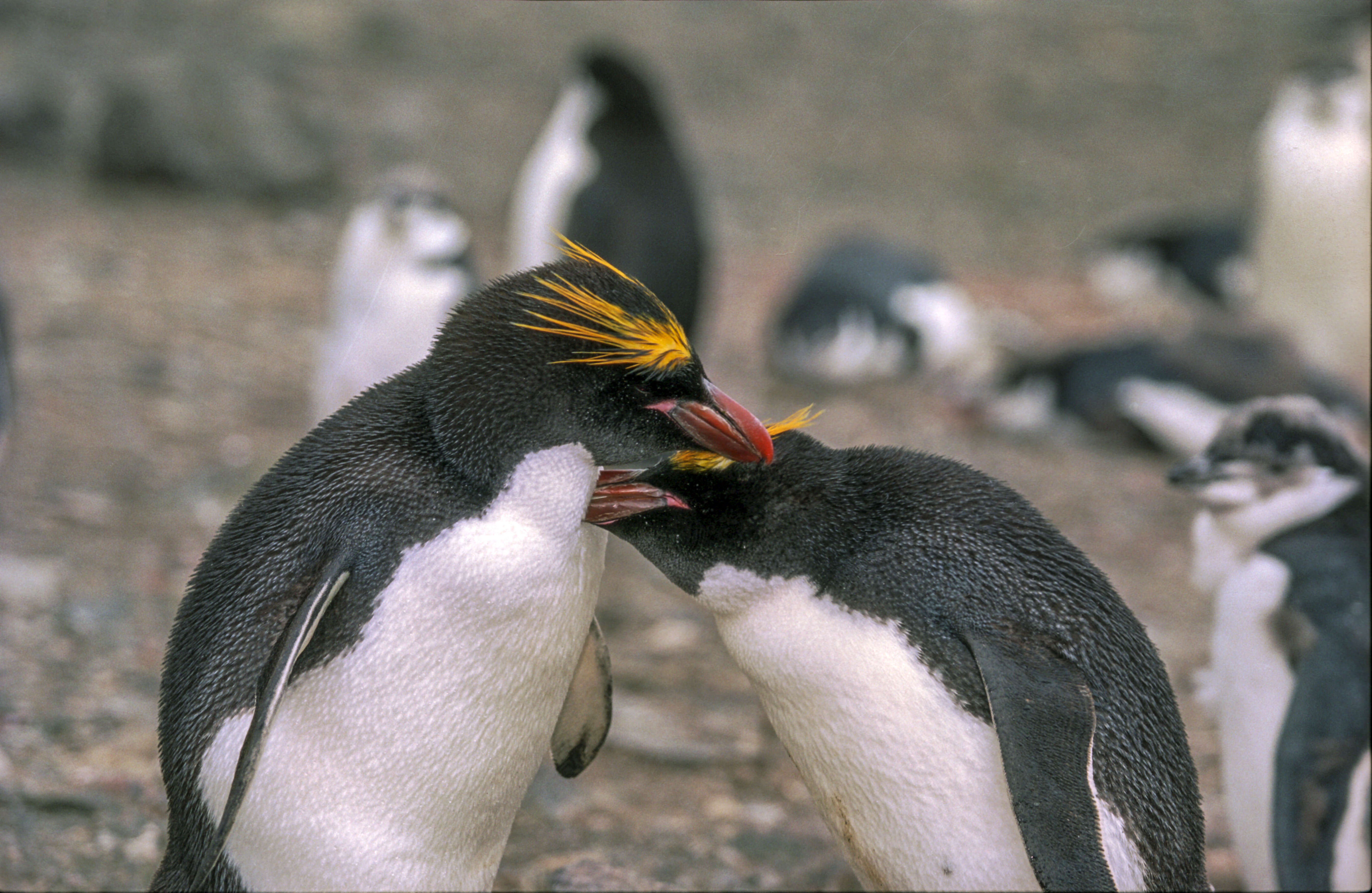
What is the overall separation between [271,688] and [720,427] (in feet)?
2.19

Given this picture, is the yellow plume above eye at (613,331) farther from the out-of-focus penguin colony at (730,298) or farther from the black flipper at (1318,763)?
the black flipper at (1318,763)

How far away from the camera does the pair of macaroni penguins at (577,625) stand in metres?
1.87

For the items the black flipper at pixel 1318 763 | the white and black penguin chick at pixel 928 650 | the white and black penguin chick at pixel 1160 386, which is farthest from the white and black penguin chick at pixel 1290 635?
the white and black penguin chick at pixel 1160 386

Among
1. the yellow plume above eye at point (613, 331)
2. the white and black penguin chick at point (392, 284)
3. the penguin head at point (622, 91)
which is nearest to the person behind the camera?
the yellow plume above eye at point (613, 331)

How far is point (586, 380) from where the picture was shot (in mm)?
1886

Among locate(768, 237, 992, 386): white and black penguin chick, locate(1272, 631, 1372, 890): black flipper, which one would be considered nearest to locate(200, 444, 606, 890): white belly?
locate(1272, 631, 1372, 890): black flipper

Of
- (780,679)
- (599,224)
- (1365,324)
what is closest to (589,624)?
(780,679)

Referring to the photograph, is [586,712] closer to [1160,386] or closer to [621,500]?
[621,500]

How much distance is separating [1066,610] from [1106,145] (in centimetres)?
887

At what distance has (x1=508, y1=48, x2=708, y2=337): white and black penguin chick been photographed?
527 cm

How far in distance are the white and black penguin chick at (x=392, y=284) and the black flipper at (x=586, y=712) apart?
7.52ft

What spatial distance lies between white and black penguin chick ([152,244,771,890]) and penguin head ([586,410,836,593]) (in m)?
0.06

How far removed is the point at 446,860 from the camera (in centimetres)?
202

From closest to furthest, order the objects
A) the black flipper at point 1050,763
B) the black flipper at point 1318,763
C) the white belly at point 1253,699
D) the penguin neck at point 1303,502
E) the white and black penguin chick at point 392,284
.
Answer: the black flipper at point 1050,763 → the black flipper at point 1318,763 → the white belly at point 1253,699 → the penguin neck at point 1303,502 → the white and black penguin chick at point 392,284
